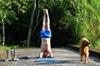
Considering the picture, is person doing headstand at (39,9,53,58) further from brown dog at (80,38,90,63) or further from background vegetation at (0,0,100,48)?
background vegetation at (0,0,100,48)

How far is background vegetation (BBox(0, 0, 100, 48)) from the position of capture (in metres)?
26.0

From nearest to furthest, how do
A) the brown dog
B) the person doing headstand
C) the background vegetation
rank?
the brown dog, the person doing headstand, the background vegetation

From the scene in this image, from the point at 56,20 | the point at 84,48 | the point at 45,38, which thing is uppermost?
the point at 56,20

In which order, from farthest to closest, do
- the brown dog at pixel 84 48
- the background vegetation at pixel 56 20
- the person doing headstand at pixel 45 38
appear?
the background vegetation at pixel 56 20
the person doing headstand at pixel 45 38
the brown dog at pixel 84 48

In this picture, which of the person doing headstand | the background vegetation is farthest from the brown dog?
the background vegetation

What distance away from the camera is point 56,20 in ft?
89.9

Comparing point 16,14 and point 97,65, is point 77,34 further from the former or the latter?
point 97,65

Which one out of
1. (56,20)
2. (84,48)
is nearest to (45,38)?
(84,48)

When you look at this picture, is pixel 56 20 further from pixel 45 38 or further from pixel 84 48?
pixel 84 48

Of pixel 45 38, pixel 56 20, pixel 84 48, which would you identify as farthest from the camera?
pixel 56 20

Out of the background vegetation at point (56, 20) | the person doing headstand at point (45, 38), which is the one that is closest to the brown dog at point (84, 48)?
the person doing headstand at point (45, 38)

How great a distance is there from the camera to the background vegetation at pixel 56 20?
85.3 ft

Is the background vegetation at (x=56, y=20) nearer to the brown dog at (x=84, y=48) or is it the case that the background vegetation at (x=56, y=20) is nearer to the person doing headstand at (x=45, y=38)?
the person doing headstand at (x=45, y=38)

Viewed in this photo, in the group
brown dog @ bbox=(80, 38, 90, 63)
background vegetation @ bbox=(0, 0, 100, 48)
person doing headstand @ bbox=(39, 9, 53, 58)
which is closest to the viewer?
brown dog @ bbox=(80, 38, 90, 63)
